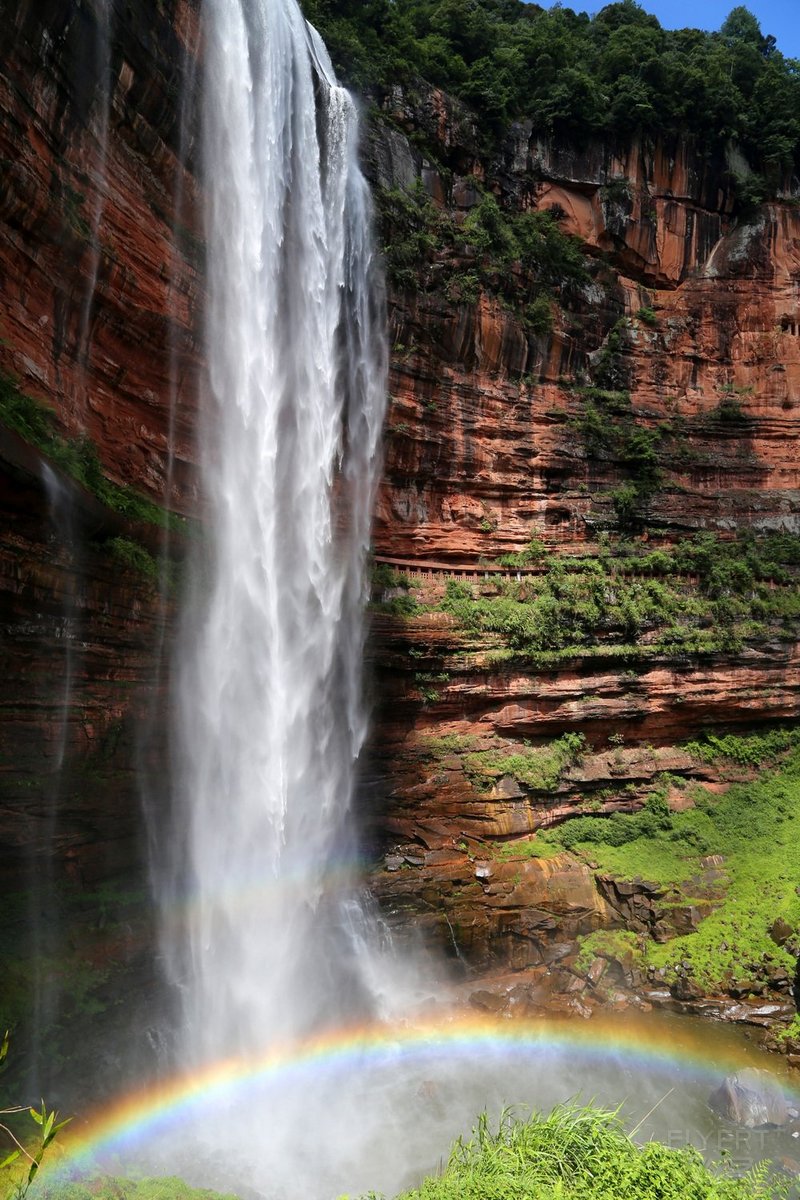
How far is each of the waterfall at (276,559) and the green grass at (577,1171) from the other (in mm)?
4800

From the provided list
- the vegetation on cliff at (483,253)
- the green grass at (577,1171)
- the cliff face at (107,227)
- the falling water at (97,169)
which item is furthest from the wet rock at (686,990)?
the vegetation on cliff at (483,253)

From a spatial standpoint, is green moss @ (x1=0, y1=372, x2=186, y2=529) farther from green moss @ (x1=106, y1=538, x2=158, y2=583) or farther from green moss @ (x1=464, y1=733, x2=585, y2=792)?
green moss @ (x1=464, y1=733, x2=585, y2=792)

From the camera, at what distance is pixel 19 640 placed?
845 centimetres

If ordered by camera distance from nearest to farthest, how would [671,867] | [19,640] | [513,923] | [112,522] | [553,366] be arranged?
[19,640], [112,522], [513,923], [671,867], [553,366]

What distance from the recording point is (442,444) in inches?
707

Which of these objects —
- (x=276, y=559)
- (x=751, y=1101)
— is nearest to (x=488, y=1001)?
(x=751, y=1101)

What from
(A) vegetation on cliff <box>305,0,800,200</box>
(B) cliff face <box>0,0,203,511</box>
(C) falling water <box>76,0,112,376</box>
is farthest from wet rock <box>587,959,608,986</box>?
(A) vegetation on cliff <box>305,0,800,200</box>

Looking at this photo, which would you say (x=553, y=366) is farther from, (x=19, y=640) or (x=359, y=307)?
(x=19, y=640)

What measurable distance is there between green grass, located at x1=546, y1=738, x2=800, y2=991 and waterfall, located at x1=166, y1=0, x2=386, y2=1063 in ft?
17.2

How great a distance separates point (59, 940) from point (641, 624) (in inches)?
528

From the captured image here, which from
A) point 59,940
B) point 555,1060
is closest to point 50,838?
point 59,940

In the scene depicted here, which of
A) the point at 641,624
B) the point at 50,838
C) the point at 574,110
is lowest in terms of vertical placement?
the point at 50,838

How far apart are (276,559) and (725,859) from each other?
10.7 m

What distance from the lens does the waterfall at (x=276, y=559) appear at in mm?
11117
